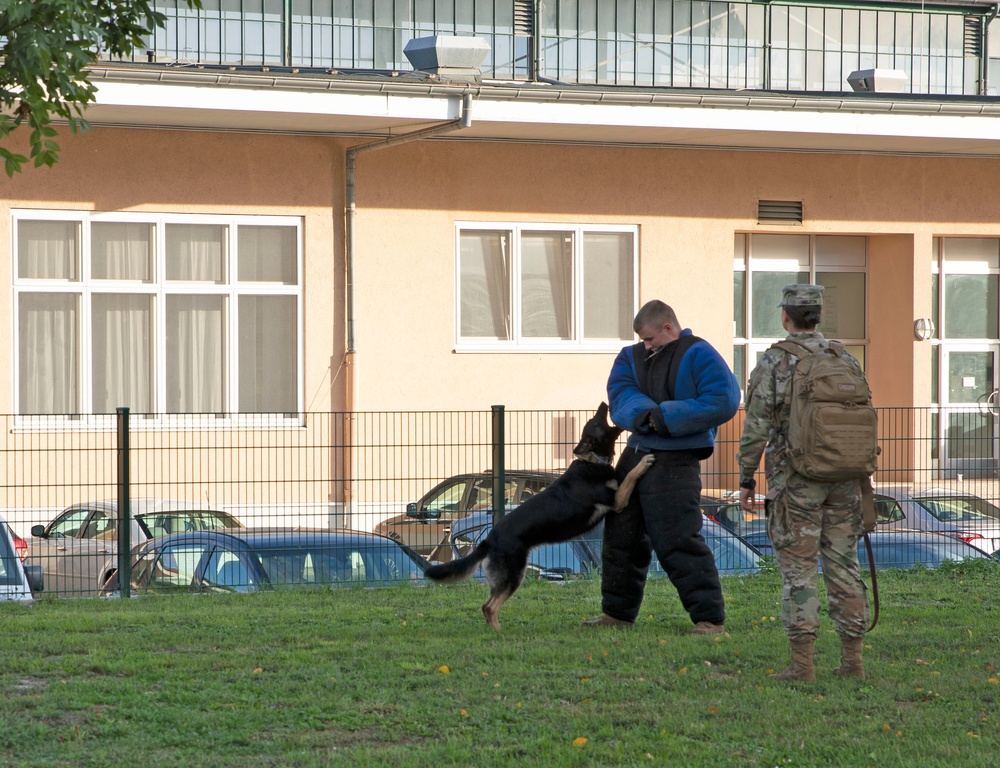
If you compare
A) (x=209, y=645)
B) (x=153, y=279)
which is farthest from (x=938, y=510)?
(x=153, y=279)

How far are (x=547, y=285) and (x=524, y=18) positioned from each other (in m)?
3.44

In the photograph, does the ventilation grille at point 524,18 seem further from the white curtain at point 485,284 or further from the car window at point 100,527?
the car window at point 100,527

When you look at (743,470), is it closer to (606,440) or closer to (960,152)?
(606,440)

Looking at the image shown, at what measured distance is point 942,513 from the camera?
12.7m

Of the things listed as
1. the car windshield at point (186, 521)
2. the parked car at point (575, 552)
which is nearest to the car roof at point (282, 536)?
the parked car at point (575, 552)

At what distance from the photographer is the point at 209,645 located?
7.53 metres

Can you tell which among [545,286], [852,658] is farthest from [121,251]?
[852,658]

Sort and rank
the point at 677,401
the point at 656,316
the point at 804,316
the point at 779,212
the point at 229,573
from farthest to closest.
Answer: the point at 779,212 < the point at 229,573 < the point at 656,316 < the point at 677,401 < the point at 804,316

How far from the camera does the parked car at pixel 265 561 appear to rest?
10.2 meters

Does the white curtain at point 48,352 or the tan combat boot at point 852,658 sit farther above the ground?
the white curtain at point 48,352

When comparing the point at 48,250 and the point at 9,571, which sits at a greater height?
the point at 48,250

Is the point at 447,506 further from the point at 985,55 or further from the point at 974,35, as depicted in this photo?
the point at 974,35

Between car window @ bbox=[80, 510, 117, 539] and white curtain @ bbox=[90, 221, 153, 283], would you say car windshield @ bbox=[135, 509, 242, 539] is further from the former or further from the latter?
white curtain @ bbox=[90, 221, 153, 283]

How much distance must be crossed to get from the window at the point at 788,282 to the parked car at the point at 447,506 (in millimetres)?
6453
